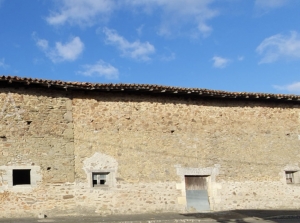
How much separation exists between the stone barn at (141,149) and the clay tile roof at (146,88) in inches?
1.4

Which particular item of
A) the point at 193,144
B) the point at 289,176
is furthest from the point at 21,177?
the point at 289,176

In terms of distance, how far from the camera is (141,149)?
500 inches

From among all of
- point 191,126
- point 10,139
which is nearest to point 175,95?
point 191,126

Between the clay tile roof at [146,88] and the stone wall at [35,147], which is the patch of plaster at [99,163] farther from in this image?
the clay tile roof at [146,88]

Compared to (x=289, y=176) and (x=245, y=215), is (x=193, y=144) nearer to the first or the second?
(x=245, y=215)

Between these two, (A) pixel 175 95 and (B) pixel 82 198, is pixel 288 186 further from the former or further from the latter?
(B) pixel 82 198

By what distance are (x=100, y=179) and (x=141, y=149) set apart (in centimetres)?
181

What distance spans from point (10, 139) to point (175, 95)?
613 cm

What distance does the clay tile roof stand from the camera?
1155 cm

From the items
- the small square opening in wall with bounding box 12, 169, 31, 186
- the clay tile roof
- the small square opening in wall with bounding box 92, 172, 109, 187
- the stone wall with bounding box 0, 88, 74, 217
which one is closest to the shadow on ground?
the small square opening in wall with bounding box 92, 172, 109, 187

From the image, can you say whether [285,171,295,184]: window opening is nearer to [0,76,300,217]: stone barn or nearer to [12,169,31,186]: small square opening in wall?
[0,76,300,217]: stone barn

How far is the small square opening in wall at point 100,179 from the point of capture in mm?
12102

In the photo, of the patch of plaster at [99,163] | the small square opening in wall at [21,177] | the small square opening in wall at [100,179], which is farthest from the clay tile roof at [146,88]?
the small square opening in wall at [100,179]

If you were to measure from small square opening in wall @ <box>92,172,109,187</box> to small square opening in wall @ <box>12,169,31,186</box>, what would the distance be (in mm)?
2162
